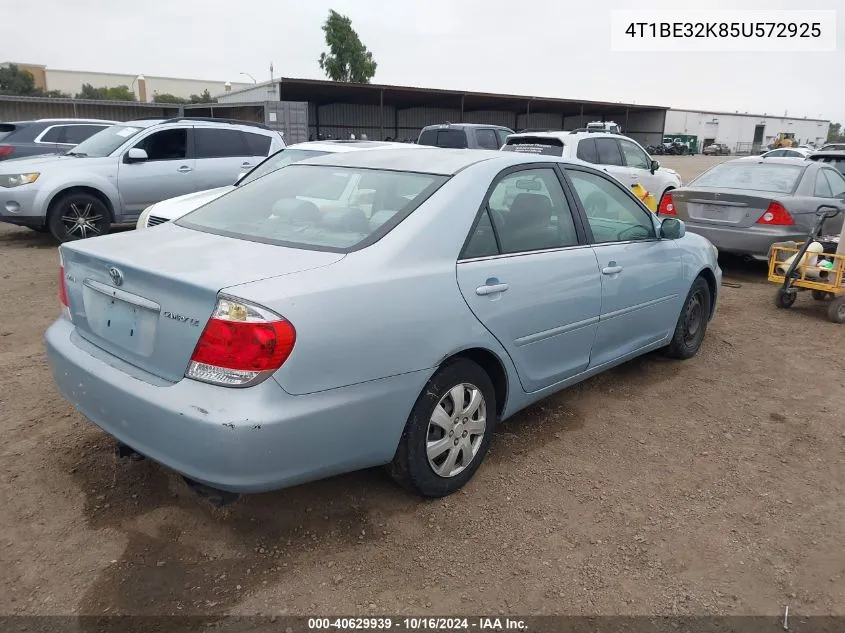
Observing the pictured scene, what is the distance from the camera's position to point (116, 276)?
2.65m

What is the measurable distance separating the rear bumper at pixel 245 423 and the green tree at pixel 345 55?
182 feet

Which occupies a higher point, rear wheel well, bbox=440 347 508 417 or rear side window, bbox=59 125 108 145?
rear side window, bbox=59 125 108 145

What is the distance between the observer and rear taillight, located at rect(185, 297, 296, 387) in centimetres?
228

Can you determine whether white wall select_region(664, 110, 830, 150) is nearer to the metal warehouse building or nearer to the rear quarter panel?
the metal warehouse building

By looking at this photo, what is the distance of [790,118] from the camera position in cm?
8012

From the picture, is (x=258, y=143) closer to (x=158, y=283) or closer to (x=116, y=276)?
(x=116, y=276)

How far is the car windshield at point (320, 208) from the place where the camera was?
9.53 ft

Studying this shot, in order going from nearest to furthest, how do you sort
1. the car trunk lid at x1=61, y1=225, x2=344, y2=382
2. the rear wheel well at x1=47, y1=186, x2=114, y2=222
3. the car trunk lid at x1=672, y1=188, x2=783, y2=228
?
the car trunk lid at x1=61, y1=225, x2=344, y2=382 → the car trunk lid at x1=672, y1=188, x2=783, y2=228 → the rear wheel well at x1=47, y1=186, x2=114, y2=222

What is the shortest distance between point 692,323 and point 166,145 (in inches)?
309

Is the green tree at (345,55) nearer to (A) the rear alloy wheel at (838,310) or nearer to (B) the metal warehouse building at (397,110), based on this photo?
(B) the metal warehouse building at (397,110)

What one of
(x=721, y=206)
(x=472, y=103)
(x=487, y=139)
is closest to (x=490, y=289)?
(x=721, y=206)

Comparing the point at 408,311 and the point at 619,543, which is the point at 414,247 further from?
the point at 619,543

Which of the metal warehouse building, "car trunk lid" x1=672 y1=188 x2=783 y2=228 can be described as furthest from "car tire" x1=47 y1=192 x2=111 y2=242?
the metal warehouse building

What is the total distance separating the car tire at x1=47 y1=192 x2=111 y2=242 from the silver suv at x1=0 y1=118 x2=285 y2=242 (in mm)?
12
